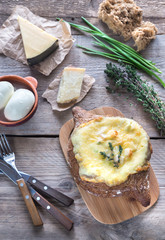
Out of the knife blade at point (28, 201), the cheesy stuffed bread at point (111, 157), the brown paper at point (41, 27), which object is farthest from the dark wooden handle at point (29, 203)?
the brown paper at point (41, 27)

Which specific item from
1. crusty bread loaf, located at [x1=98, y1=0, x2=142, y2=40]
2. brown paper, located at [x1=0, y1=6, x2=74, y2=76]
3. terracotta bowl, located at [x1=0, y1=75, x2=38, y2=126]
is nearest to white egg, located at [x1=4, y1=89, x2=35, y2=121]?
terracotta bowl, located at [x1=0, y1=75, x2=38, y2=126]

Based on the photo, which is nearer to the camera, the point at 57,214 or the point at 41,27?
the point at 57,214

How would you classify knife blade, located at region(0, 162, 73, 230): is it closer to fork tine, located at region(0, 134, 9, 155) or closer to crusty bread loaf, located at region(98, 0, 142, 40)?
fork tine, located at region(0, 134, 9, 155)

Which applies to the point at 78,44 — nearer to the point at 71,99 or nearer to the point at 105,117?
the point at 71,99

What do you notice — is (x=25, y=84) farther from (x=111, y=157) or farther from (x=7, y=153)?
(x=111, y=157)

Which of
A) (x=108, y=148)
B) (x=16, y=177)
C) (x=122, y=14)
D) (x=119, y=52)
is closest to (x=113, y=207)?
(x=108, y=148)

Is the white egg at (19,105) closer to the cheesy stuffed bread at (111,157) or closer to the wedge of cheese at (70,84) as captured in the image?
the wedge of cheese at (70,84)
